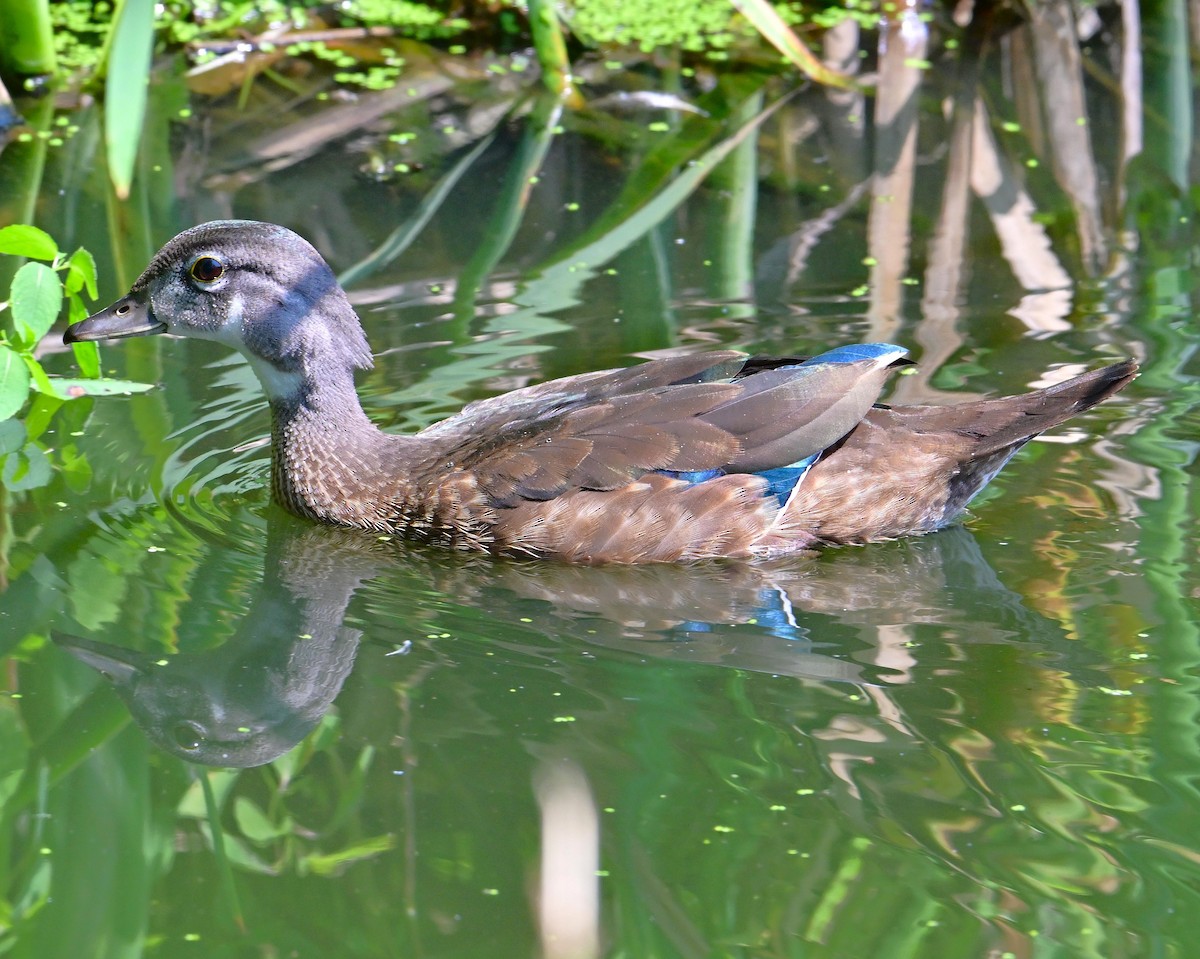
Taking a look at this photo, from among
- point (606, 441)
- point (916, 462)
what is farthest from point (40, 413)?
point (916, 462)

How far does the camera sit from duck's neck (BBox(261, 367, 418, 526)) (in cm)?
542

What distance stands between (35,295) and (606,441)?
75.4 inches

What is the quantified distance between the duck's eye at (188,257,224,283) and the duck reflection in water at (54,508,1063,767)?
0.88 m

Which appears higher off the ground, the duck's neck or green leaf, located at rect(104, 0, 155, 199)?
green leaf, located at rect(104, 0, 155, 199)

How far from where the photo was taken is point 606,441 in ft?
16.9

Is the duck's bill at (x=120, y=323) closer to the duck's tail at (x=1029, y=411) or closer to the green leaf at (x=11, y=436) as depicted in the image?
the green leaf at (x=11, y=436)

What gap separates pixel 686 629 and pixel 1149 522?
159cm

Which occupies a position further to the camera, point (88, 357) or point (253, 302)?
point (88, 357)

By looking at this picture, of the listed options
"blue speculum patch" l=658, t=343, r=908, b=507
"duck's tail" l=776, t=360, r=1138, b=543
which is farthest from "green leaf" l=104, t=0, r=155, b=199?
"duck's tail" l=776, t=360, r=1138, b=543

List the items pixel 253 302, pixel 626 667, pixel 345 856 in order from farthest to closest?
pixel 253 302 → pixel 626 667 → pixel 345 856

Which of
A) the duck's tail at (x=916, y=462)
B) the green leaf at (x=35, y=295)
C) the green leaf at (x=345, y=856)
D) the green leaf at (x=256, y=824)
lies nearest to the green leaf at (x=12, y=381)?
the green leaf at (x=35, y=295)

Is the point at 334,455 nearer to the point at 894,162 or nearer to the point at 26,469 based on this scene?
the point at 26,469

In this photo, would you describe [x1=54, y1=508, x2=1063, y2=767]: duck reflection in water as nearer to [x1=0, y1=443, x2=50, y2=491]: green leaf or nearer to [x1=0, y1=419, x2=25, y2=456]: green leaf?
[x1=0, y1=443, x2=50, y2=491]: green leaf

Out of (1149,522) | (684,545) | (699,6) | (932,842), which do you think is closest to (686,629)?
(684,545)
